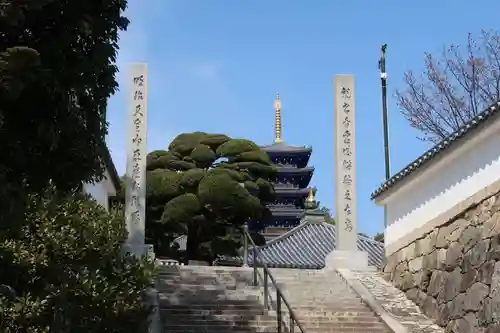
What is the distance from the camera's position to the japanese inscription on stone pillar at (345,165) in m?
15.3

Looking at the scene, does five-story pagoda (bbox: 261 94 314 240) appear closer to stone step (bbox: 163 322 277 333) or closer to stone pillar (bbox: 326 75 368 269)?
stone pillar (bbox: 326 75 368 269)

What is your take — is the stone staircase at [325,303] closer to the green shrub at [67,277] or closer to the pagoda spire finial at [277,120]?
the green shrub at [67,277]

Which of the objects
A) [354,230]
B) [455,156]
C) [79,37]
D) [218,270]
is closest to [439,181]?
[455,156]

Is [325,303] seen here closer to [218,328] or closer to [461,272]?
[218,328]

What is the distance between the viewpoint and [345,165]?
1545 cm

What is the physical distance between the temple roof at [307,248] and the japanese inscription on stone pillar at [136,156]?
314 inches

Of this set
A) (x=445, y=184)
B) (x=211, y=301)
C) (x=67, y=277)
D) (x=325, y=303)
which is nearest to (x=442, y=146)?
(x=445, y=184)

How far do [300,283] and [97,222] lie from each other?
536 centimetres

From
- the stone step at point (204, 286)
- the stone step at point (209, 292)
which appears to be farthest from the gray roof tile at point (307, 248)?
the stone step at point (209, 292)

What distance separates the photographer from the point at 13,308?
7.91m

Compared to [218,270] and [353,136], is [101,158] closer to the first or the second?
[218,270]

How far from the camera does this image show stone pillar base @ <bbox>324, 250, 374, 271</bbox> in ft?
48.7

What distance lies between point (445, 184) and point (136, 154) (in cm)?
641

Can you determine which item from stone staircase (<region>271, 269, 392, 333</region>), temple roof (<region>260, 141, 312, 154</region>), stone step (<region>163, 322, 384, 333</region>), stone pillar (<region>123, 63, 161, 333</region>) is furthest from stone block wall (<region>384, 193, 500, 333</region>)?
temple roof (<region>260, 141, 312, 154</region>)
